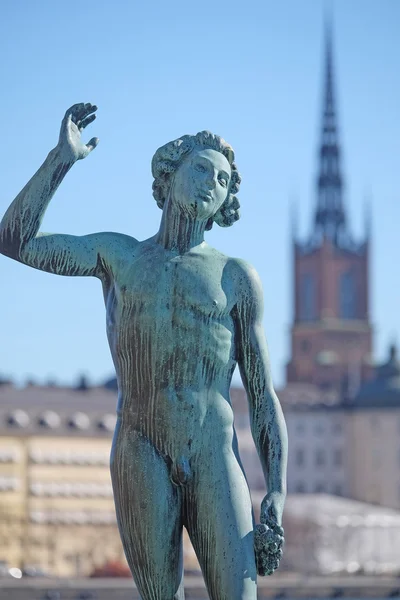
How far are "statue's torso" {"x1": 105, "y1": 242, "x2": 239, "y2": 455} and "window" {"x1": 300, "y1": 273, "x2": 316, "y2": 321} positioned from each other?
124535 mm

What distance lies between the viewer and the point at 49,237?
6.86 metres

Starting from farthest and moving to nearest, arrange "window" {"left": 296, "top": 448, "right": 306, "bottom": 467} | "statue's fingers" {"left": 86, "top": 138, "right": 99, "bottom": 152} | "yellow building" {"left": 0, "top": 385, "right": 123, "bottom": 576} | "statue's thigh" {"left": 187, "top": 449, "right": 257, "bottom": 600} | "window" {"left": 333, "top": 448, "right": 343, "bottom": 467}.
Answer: "window" {"left": 333, "top": 448, "right": 343, "bottom": 467} < "window" {"left": 296, "top": 448, "right": 306, "bottom": 467} < "yellow building" {"left": 0, "top": 385, "right": 123, "bottom": 576} < "statue's fingers" {"left": 86, "top": 138, "right": 99, "bottom": 152} < "statue's thigh" {"left": 187, "top": 449, "right": 257, "bottom": 600}

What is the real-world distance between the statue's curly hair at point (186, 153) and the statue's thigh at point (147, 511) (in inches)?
34.1

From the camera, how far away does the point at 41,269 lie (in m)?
6.82

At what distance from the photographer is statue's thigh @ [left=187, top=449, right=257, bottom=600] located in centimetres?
658

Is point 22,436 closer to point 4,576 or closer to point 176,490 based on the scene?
point 4,576

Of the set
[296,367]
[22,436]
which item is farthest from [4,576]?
Answer: [296,367]

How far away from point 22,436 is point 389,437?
28.4 metres

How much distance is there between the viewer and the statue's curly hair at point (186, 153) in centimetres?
698

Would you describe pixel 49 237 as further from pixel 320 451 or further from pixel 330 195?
pixel 330 195

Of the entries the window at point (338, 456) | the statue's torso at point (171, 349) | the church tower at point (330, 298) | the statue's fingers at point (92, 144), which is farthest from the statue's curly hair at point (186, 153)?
the church tower at point (330, 298)

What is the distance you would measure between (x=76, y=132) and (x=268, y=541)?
1.54 meters

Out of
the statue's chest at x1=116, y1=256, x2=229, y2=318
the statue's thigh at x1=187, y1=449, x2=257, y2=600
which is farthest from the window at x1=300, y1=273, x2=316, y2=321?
the statue's thigh at x1=187, y1=449, x2=257, y2=600

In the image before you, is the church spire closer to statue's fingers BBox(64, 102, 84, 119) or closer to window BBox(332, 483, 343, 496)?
window BBox(332, 483, 343, 496)
